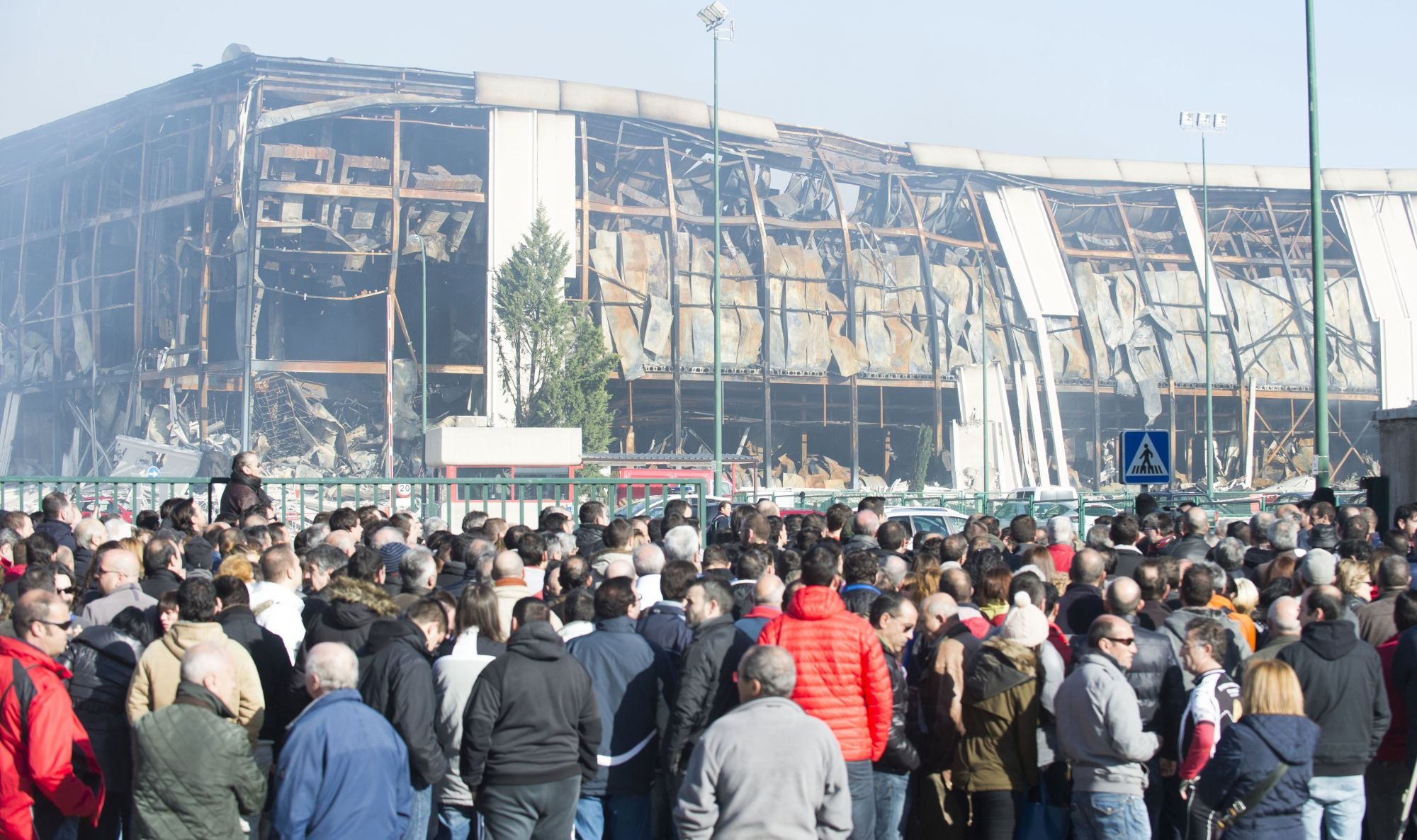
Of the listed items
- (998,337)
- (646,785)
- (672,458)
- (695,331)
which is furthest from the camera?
(998,337)

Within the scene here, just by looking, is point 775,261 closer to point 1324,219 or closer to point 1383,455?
point 1324,219

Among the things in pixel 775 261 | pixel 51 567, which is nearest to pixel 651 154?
pixel 775 261

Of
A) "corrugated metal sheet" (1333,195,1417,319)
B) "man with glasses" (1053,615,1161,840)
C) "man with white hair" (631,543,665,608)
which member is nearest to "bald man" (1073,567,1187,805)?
"man with glasses" (1053,615,1161,840)

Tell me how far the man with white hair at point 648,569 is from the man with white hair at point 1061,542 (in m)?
3.72

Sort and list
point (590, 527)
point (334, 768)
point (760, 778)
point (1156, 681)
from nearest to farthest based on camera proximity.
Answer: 1. point (760, 778)
2. point (334, 768)
3. point (1156, 681)
4. point (590, 527)

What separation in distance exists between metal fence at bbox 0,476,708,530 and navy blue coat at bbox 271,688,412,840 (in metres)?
8.32

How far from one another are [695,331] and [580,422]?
6.25 meters

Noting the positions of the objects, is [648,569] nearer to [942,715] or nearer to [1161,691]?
[942,715]

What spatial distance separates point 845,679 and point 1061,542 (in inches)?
231

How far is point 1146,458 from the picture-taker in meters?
13.7

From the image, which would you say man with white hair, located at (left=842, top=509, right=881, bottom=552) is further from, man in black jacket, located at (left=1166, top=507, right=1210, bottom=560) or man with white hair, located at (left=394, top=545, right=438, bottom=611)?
man with white hair, located at (left=394, top=545, right=438, bottom=611)

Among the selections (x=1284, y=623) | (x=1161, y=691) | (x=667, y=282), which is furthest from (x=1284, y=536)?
(x=667, y=282)

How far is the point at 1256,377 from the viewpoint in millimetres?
55281

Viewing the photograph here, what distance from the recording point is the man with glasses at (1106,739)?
608 cm
